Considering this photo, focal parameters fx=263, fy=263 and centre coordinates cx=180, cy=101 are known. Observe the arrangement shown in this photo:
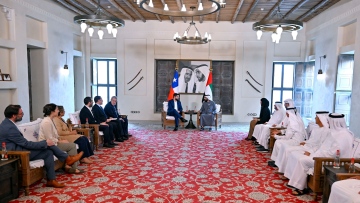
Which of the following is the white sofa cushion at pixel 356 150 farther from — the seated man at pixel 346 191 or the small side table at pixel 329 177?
the seated man at pixel 346 191

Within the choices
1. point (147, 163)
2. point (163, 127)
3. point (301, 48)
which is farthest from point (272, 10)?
point (147, 163)

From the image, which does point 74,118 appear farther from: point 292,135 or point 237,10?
point 237,10

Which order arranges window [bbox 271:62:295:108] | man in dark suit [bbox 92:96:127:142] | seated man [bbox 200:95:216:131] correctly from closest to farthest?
man in dark suit [bbox 92:96:127:142], seated man [bbox 200:95:216:131], window [bbox 271:62:295:108]

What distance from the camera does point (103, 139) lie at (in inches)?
247

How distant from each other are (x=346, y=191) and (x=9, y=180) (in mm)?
3896

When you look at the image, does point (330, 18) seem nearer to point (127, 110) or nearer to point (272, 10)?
point (272, 10)

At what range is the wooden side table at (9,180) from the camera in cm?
322

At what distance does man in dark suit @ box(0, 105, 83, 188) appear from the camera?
3538 mm

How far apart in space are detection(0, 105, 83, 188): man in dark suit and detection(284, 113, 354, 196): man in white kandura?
11.1ft

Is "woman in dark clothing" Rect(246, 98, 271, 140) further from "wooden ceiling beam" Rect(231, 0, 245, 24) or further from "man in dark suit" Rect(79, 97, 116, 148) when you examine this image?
"man in dark suit" Rect(79, 97, 116, 148)

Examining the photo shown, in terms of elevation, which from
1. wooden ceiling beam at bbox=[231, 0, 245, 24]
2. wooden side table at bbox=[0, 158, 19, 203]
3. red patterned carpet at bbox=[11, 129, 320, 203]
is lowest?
red patterned carpet at bbox=[11, 129, 320, 203]

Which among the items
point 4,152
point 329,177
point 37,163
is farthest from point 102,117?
point 329,177

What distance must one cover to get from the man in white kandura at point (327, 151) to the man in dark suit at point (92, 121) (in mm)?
4115

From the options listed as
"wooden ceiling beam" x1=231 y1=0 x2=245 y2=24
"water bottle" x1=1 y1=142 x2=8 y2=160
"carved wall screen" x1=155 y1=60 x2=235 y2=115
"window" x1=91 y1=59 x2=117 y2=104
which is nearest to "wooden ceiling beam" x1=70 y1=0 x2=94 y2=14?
"window" x1=91 y1=59 x2=117 y2=104
